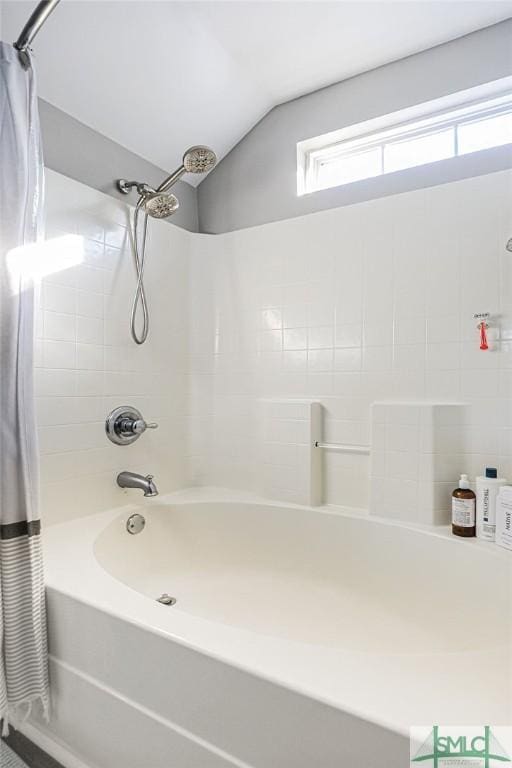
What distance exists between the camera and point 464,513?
141 centimetres

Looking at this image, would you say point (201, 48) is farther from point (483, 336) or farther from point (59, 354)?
point (483, 336)

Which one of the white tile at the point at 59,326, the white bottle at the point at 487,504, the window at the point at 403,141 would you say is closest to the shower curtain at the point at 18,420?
the white tile at the point at 59,326

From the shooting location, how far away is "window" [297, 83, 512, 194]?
5.50ft

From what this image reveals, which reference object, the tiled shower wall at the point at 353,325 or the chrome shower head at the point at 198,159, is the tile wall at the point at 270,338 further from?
the chrome shower head at the point at 198,159

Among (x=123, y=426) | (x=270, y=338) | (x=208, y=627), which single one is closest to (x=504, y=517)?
(x=208, y=627)

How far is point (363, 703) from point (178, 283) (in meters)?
1.87

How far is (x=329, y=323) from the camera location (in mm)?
1824

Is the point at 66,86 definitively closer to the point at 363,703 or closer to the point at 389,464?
the point at 389,464

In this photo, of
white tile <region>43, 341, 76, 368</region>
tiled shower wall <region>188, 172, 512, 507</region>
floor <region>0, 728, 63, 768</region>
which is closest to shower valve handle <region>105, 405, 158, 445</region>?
white tile <region>43, 341, 76, 368</region>

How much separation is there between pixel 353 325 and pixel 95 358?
1.10m

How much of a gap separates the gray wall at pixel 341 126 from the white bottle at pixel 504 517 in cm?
119

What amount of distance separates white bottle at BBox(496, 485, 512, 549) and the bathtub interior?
0.06m

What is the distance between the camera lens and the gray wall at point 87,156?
1610mm

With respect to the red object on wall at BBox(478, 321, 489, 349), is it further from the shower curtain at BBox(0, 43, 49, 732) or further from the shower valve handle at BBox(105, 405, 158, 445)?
the shower curtain at BBox(0, 43, 49, 732)
